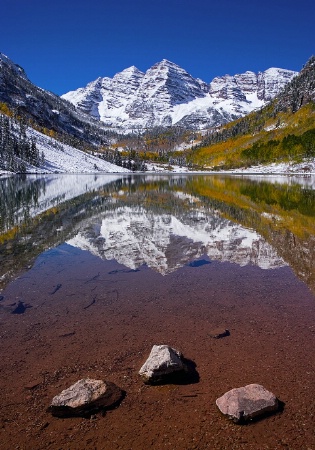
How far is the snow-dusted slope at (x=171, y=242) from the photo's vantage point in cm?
2061

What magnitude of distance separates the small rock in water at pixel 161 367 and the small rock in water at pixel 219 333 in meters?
2.45

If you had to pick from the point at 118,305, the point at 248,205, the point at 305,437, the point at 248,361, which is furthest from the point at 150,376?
the point at 248,205

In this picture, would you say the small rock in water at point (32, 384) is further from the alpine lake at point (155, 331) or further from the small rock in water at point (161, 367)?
the small rock in water at point (161, 367)

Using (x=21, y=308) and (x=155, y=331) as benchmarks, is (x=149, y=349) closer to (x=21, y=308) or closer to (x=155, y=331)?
(x=155, y=331)

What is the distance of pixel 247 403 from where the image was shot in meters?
7.82

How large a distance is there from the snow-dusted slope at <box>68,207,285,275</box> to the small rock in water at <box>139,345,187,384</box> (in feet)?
30.0

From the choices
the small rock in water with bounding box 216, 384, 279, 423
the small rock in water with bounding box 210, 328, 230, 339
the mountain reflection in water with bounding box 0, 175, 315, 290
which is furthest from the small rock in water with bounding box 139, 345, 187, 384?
the mountain reflection in water with bounding box 0, 175, 315, 290

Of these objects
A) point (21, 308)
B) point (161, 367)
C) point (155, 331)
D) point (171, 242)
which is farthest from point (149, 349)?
point (171, 242)

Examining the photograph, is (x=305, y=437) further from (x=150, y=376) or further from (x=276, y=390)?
(x=150, y=376)

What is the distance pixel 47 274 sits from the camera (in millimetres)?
17781

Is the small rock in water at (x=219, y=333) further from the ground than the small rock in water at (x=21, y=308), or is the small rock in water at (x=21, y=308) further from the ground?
the small rock in water at (x=21, y=308)

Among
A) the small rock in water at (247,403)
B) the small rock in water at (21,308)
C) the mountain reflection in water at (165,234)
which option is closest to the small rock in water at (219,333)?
the small rock in water at (247,403)

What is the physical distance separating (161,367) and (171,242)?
16.3 meters

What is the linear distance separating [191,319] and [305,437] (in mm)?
5864
